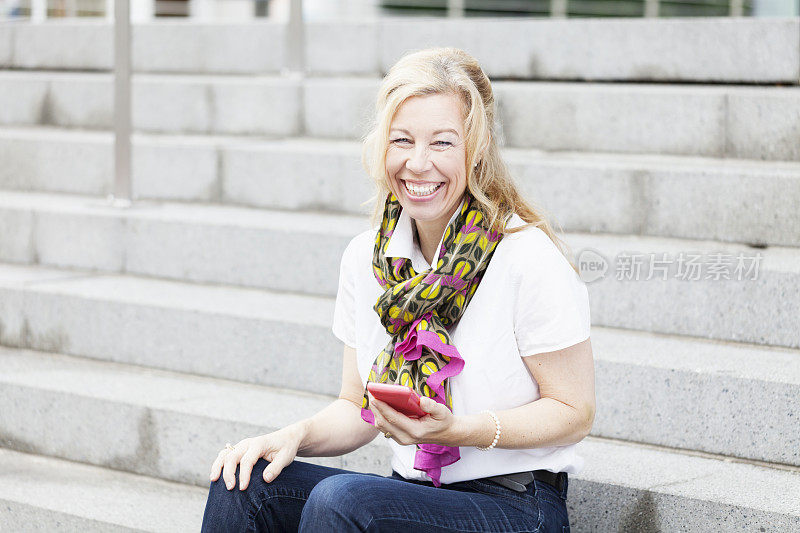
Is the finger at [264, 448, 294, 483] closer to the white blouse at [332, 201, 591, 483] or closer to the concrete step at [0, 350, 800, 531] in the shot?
the white blouse at [332, 201, 591, 483]

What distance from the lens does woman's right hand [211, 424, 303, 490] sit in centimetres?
222

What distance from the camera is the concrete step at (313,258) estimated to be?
3070 millimetres

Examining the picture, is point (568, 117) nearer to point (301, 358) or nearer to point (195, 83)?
point (301, 358)

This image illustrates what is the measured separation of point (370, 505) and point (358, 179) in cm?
216

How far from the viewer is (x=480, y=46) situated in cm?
464

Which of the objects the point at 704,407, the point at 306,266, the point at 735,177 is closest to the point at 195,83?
the point at 306,266

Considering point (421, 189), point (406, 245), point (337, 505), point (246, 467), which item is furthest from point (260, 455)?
point (421, 189)

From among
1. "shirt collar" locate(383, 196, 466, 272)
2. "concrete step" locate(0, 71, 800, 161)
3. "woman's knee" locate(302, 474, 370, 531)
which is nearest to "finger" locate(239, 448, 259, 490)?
"woman's knee" locate(302, 474, 370, 531)

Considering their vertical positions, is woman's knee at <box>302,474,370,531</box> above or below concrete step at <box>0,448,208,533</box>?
above

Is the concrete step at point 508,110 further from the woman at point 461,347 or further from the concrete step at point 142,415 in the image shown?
the woman at point 461,347

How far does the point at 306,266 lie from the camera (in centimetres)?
373

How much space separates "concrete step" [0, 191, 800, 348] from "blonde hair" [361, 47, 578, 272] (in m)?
0.98

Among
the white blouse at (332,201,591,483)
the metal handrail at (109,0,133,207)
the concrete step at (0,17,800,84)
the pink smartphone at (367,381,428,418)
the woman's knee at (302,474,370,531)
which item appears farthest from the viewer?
the metal handrail at (109,0,133,207)

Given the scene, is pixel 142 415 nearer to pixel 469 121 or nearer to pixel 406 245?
pixel 406 245
